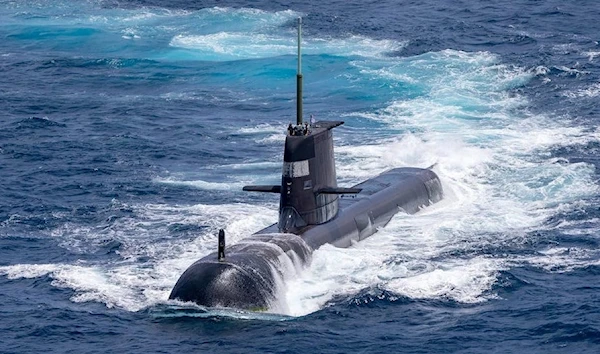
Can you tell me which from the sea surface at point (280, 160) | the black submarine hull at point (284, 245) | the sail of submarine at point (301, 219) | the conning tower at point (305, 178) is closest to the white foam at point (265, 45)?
the sea surface at point (280, 160)

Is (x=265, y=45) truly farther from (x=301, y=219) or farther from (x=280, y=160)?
(x=301, y=219)

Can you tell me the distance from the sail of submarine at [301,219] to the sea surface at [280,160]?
0.53 m

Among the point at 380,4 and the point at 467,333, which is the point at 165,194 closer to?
the point at 467,333

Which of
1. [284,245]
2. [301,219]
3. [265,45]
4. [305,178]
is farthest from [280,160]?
[265,45]

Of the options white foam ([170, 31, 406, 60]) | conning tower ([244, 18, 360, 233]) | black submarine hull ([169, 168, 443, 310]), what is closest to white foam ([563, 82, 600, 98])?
white foam ([170, 31, 406, 60])

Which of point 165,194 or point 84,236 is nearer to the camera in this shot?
point 84,236

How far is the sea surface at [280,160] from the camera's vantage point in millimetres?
34406

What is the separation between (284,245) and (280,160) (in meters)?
17.6

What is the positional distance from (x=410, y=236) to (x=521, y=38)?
1558 inches

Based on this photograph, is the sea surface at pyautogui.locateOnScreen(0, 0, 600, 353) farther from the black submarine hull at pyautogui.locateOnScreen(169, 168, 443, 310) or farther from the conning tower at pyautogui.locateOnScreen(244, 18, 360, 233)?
the conning tower at pyautogui.locateOnScreen(244, 18, 360, 233)

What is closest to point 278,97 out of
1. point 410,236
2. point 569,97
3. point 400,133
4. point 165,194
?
point 400,133

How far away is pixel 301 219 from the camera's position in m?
40.5

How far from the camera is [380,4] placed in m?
96.6

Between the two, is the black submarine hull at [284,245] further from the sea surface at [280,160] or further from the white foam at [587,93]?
the white foam at [587,93]
